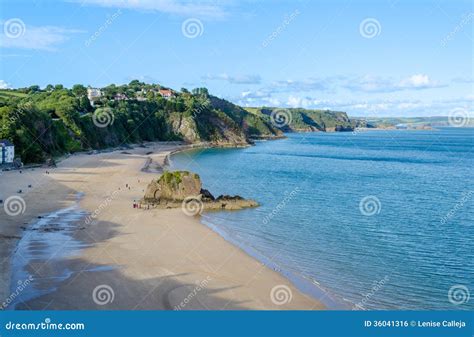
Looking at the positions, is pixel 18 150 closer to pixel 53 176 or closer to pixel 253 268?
pixel 53 176

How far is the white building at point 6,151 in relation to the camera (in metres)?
63.8

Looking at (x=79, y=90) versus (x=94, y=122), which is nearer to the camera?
(x=94, y=122)

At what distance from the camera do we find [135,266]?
26062 millimetres

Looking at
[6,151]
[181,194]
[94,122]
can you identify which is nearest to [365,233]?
[181,194]

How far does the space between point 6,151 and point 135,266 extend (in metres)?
45.7

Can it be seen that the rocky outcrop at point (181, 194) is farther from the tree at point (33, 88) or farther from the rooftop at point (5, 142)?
the tree at point (33, 88)

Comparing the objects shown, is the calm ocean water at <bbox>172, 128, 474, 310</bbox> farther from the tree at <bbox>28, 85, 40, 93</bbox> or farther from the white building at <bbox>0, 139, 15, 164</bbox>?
the tree at <bbox>28, 85, 40, 93</bbox>

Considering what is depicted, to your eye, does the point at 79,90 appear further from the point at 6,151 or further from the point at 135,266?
the point at 135,266

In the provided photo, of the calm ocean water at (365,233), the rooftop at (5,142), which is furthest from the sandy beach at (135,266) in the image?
the rooftop at (5,142)

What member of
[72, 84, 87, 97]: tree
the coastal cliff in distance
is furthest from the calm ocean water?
[72, 84, 87, 97]: tree

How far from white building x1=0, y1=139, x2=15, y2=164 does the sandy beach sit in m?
20.9

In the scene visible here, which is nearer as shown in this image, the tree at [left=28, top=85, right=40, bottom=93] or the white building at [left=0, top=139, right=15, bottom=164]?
the white building at [left=0, top=139, right=15, bottom=164]

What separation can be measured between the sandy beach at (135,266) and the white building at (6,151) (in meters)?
20.9

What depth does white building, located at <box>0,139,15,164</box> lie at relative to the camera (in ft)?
209
